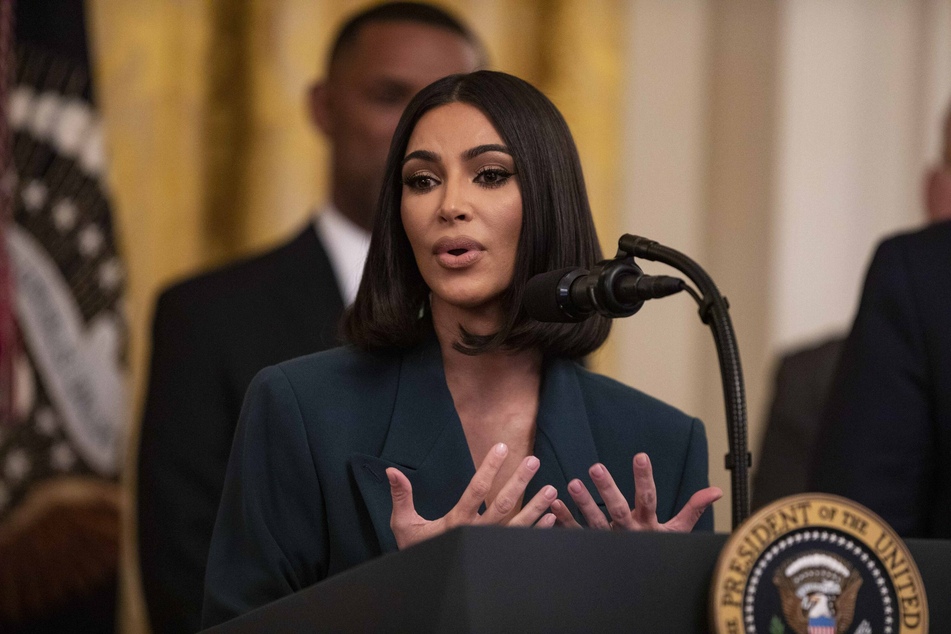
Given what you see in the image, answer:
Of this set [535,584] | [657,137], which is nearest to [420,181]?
[535,584]

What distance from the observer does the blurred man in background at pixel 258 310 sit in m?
2.82

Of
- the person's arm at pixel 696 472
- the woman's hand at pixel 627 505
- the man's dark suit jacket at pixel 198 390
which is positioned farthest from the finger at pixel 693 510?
the man's dark suit jacket at pixel 198 390

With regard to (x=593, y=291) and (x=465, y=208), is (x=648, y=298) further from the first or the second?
(x=465, y=208)

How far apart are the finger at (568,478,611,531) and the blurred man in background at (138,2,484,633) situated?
0.86m

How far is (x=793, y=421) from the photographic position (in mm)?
3646

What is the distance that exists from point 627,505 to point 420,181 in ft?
1.83

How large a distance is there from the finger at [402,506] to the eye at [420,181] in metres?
0.46

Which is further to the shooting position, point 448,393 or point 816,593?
point 448,393

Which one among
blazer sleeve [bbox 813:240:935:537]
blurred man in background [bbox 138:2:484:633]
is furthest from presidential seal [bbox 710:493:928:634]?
blurred man in background [bbox 138:2:484:633]

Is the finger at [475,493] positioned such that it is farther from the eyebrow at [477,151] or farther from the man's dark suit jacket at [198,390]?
the man's dark suit jacket at [198,390]

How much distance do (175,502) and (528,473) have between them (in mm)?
1352

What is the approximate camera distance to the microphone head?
1.63 m

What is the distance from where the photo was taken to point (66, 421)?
144 inches

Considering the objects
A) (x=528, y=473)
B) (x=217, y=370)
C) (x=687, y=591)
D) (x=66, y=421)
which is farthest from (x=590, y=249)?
(x=66, y=421)
